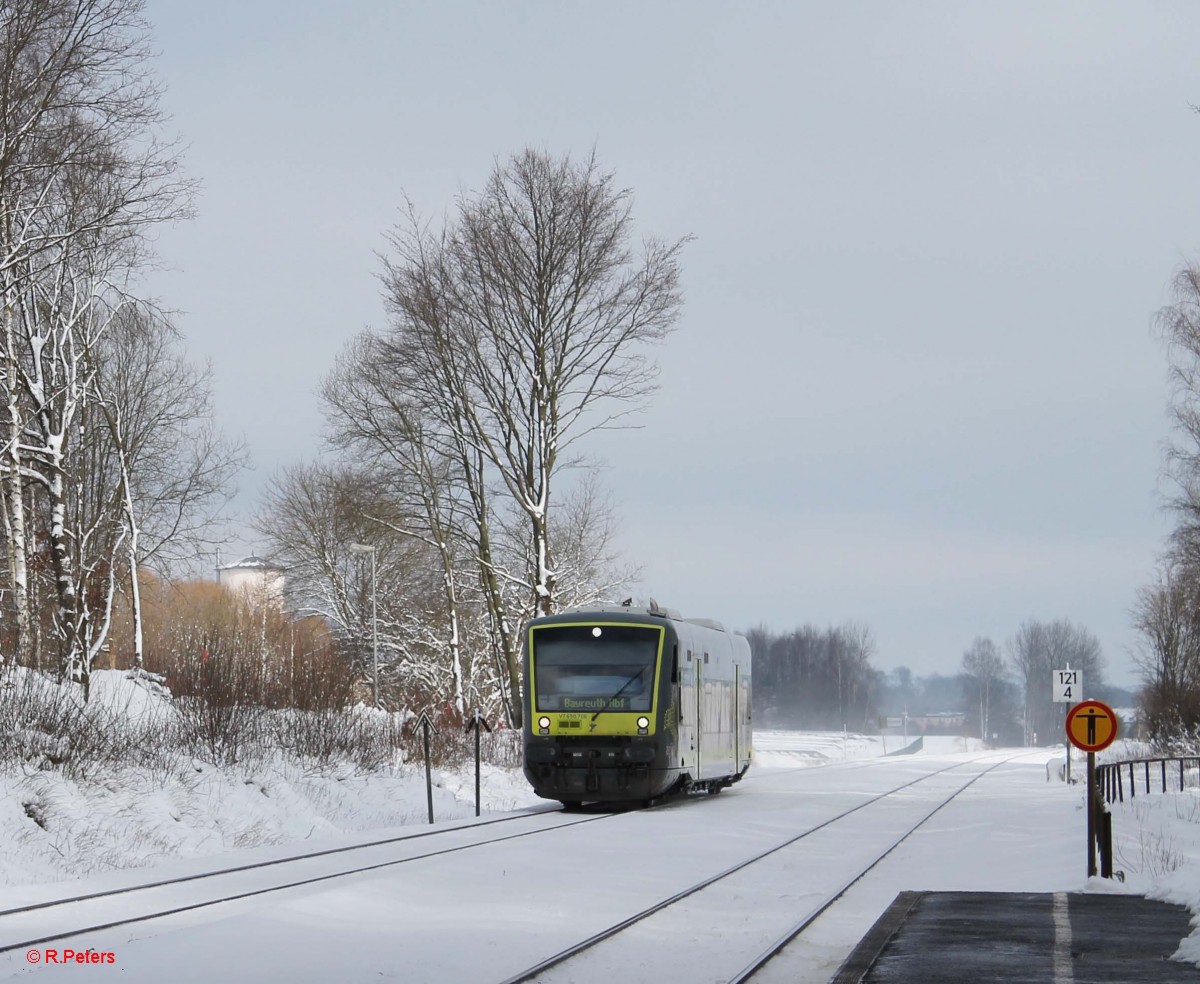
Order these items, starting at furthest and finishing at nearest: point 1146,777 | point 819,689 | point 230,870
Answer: point 819,689 < point 1146,777 < point 230,870

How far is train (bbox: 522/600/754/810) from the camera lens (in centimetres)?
2516

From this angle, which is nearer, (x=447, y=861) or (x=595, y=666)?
(x=447, y=861)

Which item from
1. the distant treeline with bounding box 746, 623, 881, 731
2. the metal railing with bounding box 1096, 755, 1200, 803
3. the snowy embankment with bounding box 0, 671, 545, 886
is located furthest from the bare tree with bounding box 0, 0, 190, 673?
the distant treeline with bounding box 746, 623, 881, 731

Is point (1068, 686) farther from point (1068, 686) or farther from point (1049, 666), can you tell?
point (1049, 666)

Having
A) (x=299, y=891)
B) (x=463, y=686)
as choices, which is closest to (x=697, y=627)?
(x=299, y=891)

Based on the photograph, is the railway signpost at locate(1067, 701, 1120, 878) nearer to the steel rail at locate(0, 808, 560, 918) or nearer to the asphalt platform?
the asphalt platform

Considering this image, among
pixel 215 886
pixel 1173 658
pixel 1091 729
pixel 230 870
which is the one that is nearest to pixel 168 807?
pixel 230 870

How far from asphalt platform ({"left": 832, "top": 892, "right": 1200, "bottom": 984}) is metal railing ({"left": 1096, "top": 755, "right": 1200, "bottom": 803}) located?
6437 millimetres

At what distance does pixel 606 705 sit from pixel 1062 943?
1467 cm

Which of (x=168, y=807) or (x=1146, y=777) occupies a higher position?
(x=168, y=807)

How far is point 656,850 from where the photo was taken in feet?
61.3

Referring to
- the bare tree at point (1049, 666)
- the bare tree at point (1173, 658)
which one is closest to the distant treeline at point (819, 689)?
the bare tree at point (1049, 666)

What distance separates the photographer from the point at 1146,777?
34.2m

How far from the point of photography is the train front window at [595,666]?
25.4 metres
